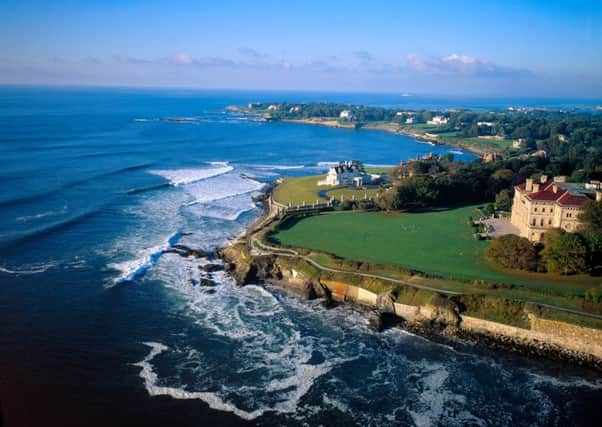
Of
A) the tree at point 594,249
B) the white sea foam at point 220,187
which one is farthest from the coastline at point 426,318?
the white sea foam at point 220,187

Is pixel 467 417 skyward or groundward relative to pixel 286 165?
groundward

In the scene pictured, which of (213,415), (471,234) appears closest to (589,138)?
(471,234)

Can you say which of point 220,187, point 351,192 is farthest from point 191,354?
point 220,187

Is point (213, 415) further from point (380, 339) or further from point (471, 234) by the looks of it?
point (471, 234)

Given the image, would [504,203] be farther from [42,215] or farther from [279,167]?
[42,215]

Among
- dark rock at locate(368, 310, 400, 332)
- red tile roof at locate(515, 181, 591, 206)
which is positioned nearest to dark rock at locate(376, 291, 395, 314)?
dark rock at locate(368, 310, 400, 332)

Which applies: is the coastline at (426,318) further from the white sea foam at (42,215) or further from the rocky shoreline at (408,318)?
the white sea foam at (42,215)
